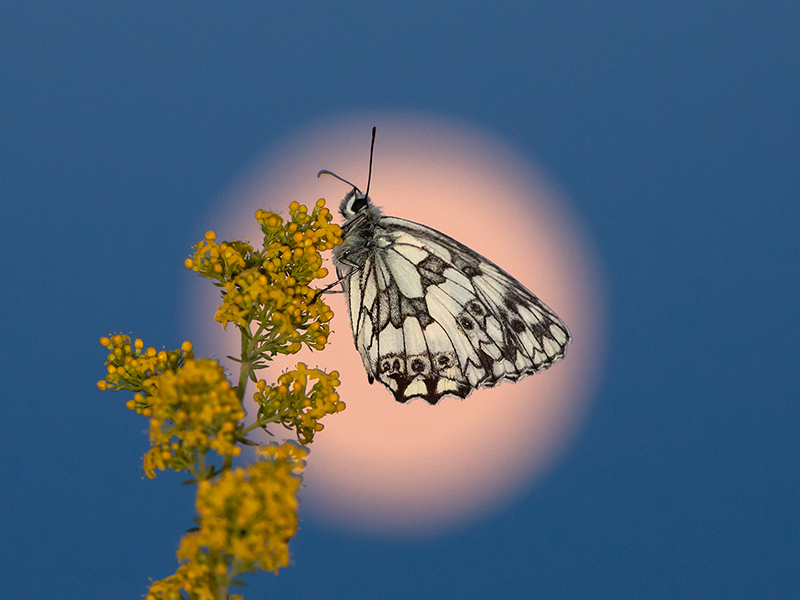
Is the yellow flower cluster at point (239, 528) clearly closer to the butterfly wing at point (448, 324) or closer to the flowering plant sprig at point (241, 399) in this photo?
the flowering plant sprig at point (241, 399)

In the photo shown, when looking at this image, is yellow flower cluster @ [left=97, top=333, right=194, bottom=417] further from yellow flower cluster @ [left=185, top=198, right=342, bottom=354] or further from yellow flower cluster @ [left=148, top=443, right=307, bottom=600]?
Result: yellow flower cluster @ [left=148, top=443, right=307, bottom=600]

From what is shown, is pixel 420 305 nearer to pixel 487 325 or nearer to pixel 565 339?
pixel 487 325

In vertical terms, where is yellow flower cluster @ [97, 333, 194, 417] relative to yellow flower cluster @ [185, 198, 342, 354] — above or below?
below

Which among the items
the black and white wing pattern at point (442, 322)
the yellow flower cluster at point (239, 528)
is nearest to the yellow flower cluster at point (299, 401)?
the yellow flower cluster at point (239, 528)

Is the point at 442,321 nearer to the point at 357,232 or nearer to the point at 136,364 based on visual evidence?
the point at 357,232

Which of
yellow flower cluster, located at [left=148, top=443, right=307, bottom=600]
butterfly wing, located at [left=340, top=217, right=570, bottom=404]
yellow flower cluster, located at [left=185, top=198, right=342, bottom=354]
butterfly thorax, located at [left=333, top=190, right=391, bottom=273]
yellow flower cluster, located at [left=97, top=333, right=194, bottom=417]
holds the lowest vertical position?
yellow flower cluster, located at [left=148, top=443, right=307, bottom=600]

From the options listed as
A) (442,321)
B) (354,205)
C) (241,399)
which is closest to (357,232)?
(354,205)

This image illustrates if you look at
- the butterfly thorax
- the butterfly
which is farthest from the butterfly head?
the butterfly
